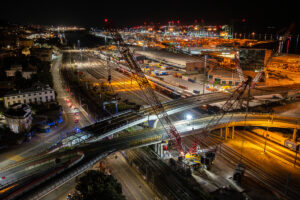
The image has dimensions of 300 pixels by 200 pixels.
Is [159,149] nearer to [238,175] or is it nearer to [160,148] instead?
[160,148]

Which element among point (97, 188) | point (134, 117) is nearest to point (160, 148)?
point (134, 117)

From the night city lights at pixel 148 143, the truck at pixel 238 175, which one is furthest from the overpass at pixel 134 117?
the truck at pixel 238 175

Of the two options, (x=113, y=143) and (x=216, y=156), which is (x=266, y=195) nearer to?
(x=216, y=156)

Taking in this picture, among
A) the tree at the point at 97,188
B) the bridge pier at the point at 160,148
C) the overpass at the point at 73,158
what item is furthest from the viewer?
the bridge pier at the point at 160,148

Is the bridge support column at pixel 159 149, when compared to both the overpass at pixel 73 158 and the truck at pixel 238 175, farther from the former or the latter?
the truck at pixel 238 175

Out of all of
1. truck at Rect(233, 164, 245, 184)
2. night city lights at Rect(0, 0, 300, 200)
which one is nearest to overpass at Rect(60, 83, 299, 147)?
night city lights at Rect(0, 0, 300, 200)

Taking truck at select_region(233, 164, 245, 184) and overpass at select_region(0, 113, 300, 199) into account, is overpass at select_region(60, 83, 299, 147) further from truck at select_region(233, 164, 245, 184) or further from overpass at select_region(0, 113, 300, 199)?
truck at select_region(233, 164, 245, 184)

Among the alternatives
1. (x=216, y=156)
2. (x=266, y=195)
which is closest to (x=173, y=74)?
(x=216, y=156)
